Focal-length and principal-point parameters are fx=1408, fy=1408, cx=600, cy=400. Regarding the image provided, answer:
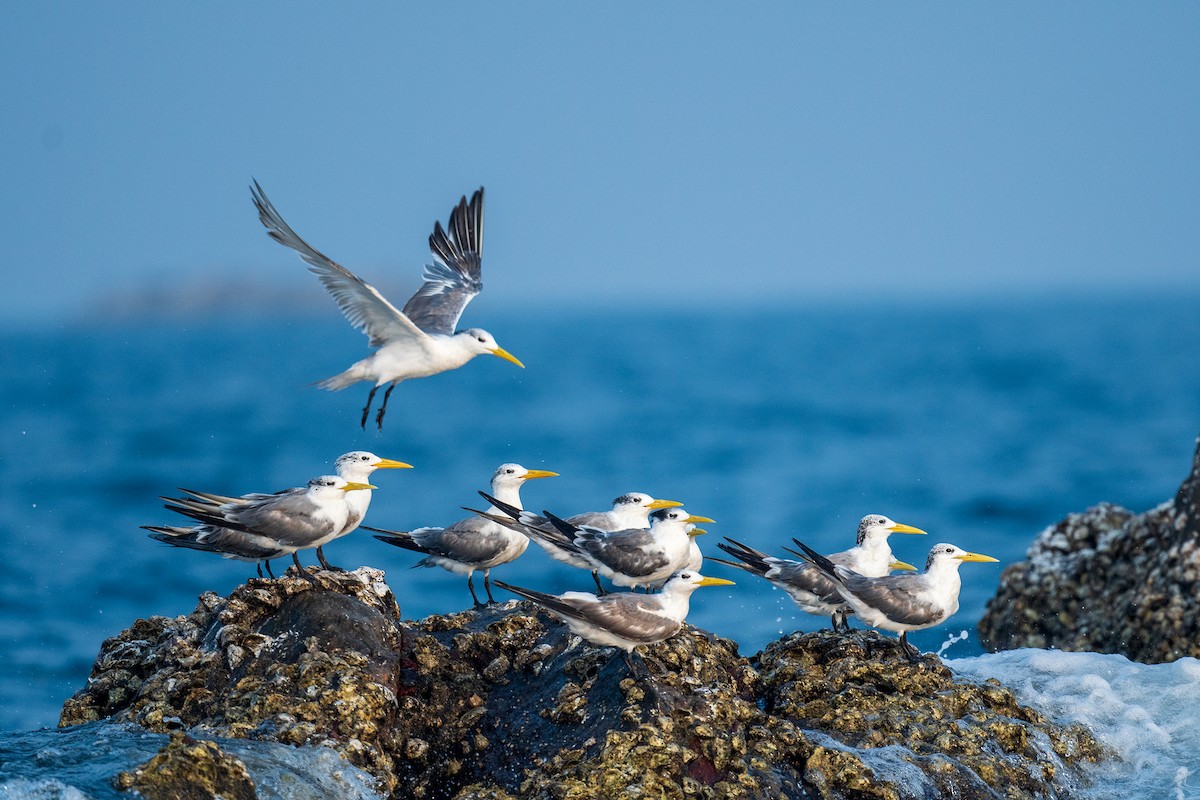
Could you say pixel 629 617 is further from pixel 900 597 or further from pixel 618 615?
pixel 900 597

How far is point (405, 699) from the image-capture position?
8.75m

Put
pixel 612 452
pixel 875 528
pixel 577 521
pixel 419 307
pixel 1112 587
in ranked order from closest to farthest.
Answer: pixel 875 528 → pixel 577 521 → pixel 1112 587 → pixel 419 307 → pixel 612 452

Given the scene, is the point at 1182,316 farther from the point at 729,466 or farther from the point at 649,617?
the point at 649,617

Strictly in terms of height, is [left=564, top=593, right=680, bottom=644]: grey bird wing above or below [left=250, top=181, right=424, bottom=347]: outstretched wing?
below

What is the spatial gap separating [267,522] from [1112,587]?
26.2ft

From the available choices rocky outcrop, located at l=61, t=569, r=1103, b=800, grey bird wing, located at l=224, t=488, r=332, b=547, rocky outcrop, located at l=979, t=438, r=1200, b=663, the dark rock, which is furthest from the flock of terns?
rocky outcrop, located at l=979, t=438, r=1200, b=663

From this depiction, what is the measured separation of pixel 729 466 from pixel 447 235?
2975 centimetres

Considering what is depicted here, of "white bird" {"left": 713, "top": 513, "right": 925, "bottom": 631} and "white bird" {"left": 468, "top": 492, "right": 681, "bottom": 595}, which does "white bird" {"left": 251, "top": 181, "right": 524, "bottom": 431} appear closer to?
"white bird" {"left": 468, "top": 492, "right": 681, "bottom": 595}

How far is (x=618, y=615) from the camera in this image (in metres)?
8.60

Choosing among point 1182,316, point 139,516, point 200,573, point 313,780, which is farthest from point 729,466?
point 1182,316

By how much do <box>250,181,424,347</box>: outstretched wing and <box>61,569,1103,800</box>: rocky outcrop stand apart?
2.94 metres

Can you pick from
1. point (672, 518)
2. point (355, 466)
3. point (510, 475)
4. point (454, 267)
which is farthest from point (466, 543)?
point (454, 267)

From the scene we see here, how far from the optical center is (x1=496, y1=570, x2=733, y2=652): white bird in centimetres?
860

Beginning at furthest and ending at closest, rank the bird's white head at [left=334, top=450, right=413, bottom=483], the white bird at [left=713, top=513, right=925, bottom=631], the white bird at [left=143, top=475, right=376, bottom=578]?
the white bird at [left=713, top=513, right=925, bottom=631] → the bird's white head at [left=334, top=450, right=413, bottom=483] → the white bird at [left=143, top=475, right=376, bottom=578]
